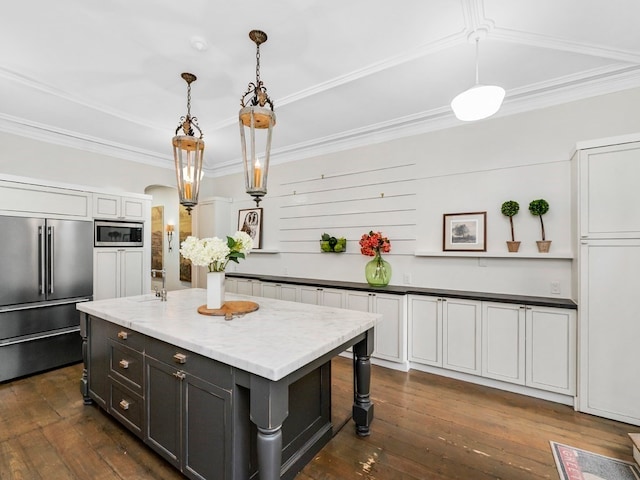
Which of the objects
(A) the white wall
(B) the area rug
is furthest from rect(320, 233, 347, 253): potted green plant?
(B) the area rug

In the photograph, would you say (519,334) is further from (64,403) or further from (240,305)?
(64,403)

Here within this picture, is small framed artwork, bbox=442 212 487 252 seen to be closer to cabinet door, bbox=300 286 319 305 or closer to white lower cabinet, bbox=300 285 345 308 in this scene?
white lower cabinet, bbox=300 285 345 308

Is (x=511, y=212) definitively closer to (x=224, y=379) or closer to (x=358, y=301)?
(x=358, y=301)

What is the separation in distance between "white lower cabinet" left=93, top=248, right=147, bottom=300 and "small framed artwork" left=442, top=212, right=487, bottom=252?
4.13 metres

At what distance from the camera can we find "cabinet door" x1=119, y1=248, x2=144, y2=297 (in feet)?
13.8

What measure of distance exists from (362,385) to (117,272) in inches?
142

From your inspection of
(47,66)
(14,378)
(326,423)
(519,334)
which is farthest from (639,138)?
(14,378)

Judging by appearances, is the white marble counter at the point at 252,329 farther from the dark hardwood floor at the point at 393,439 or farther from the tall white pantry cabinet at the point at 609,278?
the tall white pantry cabinet at the point at 609,278

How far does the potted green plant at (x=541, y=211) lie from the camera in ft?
9.89

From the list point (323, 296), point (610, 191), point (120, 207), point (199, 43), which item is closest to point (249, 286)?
point (323, 296)

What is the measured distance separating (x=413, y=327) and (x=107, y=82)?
Answer: 4.10m

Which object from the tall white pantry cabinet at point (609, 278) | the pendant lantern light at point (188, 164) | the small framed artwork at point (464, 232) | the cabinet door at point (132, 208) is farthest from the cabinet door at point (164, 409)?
the tall white pantry cabinet at point (609, 278)

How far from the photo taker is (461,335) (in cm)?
322

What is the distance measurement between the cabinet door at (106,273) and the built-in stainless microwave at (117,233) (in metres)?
0.10
